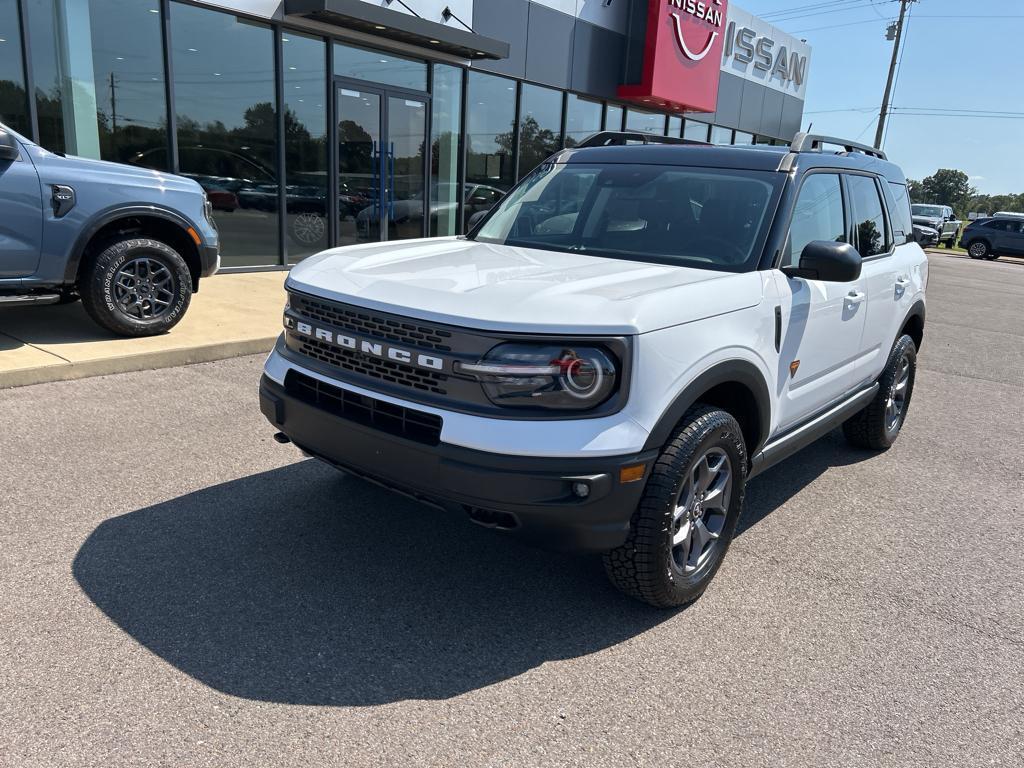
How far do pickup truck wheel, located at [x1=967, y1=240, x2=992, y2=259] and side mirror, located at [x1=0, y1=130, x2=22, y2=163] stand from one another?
35.1m

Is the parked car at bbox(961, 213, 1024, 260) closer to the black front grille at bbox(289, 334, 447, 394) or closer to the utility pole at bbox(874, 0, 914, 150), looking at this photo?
the utility pole at bbox(874, 0, 914, 150)

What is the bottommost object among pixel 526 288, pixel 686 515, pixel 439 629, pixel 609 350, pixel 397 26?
pixel 439 629

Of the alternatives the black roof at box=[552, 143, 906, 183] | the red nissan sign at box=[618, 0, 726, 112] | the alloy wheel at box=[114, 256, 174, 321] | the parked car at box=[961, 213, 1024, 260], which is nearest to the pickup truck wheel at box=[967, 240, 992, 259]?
the parked car at box=[961, 213, 1024, 260]

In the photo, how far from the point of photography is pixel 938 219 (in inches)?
1390

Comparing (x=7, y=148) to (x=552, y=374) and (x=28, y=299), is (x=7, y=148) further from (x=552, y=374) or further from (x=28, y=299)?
(x=552, y=374)

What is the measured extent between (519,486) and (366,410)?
74cm

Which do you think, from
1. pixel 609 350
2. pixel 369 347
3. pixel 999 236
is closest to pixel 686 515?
pixel 609 350

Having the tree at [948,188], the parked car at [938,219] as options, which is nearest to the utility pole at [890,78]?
the parked car at [938,219]

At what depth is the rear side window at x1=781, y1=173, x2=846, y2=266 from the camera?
12.5 ft

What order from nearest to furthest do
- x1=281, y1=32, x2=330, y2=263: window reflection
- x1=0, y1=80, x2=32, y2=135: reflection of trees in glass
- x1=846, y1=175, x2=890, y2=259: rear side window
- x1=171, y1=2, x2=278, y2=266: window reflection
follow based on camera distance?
x1=846, y1=175, x2=890, y2=259: rear side window < x1=0, y1=80, x2=32, y2=135: reflection of trees in glass < x1=171, y1=2, x2=278, y2=266: window reflection < x1=281, y1=32, x2=330, y2=263: window reflection

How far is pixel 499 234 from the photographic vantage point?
4484 mm

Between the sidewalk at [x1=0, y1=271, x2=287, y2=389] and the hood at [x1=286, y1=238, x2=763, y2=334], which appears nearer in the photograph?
the hood at [x1=286, y1=238, x2=763, y2=334]

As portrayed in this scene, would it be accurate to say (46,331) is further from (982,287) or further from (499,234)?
(982,287)

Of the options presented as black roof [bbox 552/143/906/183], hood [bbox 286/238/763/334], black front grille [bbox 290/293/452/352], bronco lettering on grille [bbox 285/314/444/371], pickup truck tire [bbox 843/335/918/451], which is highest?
black roof [bbox 552/143/906/183]
